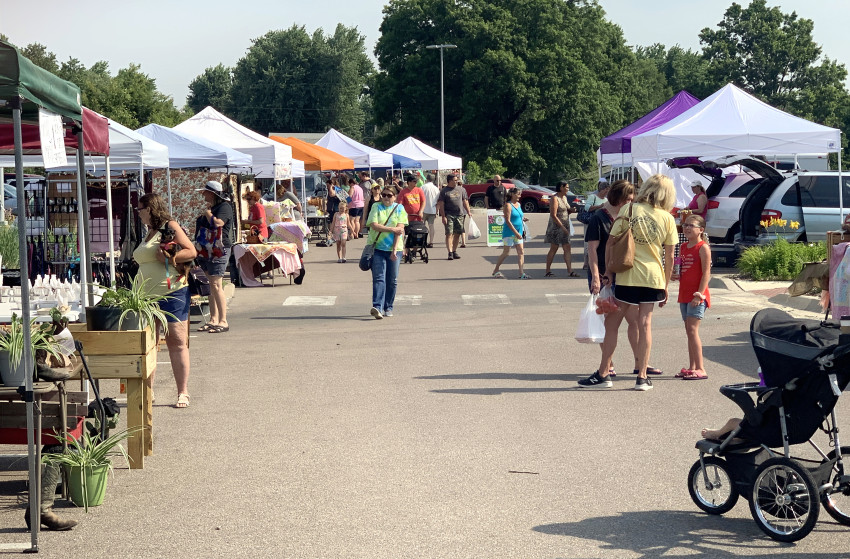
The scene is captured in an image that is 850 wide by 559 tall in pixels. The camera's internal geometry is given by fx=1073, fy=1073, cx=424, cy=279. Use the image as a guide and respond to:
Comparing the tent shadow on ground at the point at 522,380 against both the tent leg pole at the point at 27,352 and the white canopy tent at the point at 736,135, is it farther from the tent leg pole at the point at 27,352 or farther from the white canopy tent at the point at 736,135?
the white canopy tent at the point at 736,135

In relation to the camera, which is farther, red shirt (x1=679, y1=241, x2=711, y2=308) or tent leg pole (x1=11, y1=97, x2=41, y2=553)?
red shirt (x1=679, y1=241, x2=711, y2=308)

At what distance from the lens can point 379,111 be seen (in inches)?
2689

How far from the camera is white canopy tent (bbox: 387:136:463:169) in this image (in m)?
41.0

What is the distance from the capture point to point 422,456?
701cm

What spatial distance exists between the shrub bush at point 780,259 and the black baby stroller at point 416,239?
293 inches

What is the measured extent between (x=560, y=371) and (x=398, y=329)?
3501mm

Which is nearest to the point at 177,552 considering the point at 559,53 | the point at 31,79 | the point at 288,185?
the point at 31,79

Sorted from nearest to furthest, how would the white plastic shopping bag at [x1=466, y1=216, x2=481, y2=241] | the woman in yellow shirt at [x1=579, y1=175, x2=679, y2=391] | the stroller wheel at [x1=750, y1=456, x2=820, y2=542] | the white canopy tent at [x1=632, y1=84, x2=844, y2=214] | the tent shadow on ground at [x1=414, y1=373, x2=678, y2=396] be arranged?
the stroller wheel at [x1=750, y1=456, x2=820, y2=542], the woman in yellow shirt at [x1=579, y1=175, x2=679, y2=391], the tent shadow on ground at [x1=414, y1=373, x2=678, y2=396], the white canopy tent at [x1=632, y1=84, x2=844, y2=214], the white plastic shopping bag at [x1=466, y1=216, x2=481, y2=241]

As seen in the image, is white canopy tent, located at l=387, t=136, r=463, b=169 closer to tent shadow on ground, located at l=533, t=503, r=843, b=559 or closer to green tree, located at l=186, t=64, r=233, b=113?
tent shadow on ground, located at l=533, t=503, r=843, b=559

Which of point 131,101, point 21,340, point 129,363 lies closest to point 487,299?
point 129,363

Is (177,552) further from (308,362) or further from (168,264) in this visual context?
(308,362)

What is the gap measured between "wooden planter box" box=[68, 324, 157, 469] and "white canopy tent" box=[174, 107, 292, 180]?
577 inches

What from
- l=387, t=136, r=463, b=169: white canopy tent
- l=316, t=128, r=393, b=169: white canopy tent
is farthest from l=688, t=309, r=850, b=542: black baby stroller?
l=387, t=136, r=463, b=169: white canopy tent

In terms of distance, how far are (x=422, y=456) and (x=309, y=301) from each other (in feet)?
31.6
